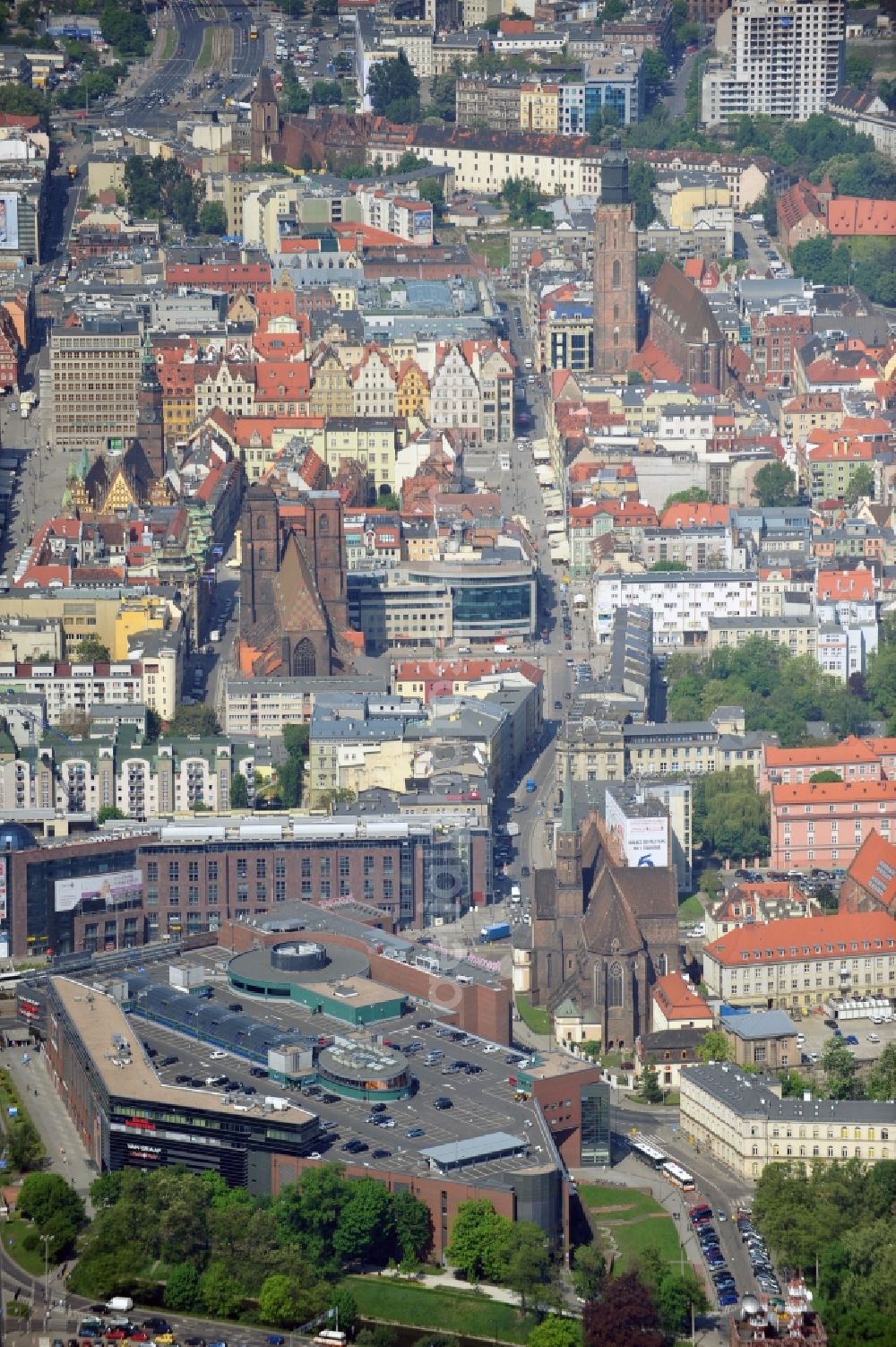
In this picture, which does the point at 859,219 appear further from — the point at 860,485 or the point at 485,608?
the point at 485,608

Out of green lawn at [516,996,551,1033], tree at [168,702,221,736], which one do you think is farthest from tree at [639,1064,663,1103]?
tree at [168,702,221,736]

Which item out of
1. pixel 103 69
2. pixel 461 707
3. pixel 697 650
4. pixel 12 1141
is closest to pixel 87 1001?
pixel 12 1141

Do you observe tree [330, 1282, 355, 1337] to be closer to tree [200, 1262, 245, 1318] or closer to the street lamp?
tree [200, 1262, 245, 1318]

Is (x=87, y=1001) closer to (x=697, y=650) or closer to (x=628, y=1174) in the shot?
(x=628, y=1174)

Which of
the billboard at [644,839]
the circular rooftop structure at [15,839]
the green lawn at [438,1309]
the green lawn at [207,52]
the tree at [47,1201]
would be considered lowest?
the green lawn at [438,1309]

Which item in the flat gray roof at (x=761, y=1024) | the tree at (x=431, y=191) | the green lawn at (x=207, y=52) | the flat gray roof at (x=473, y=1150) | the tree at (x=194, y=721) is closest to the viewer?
the flat gray roof at (x=473, y=1150)

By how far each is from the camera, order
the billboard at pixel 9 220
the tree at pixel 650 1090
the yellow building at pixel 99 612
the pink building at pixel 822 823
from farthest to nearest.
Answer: the billboard at pixel 9 220 → the yellow building at pixel 99 612 → the pink building at pixel 822 823 → the tree at pixel 650 1090

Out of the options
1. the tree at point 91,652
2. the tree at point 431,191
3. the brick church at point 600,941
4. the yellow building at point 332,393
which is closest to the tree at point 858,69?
the tree at point 431,191

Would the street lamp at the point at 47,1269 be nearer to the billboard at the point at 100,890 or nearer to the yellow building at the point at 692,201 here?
the billboard at the point at 100,890
